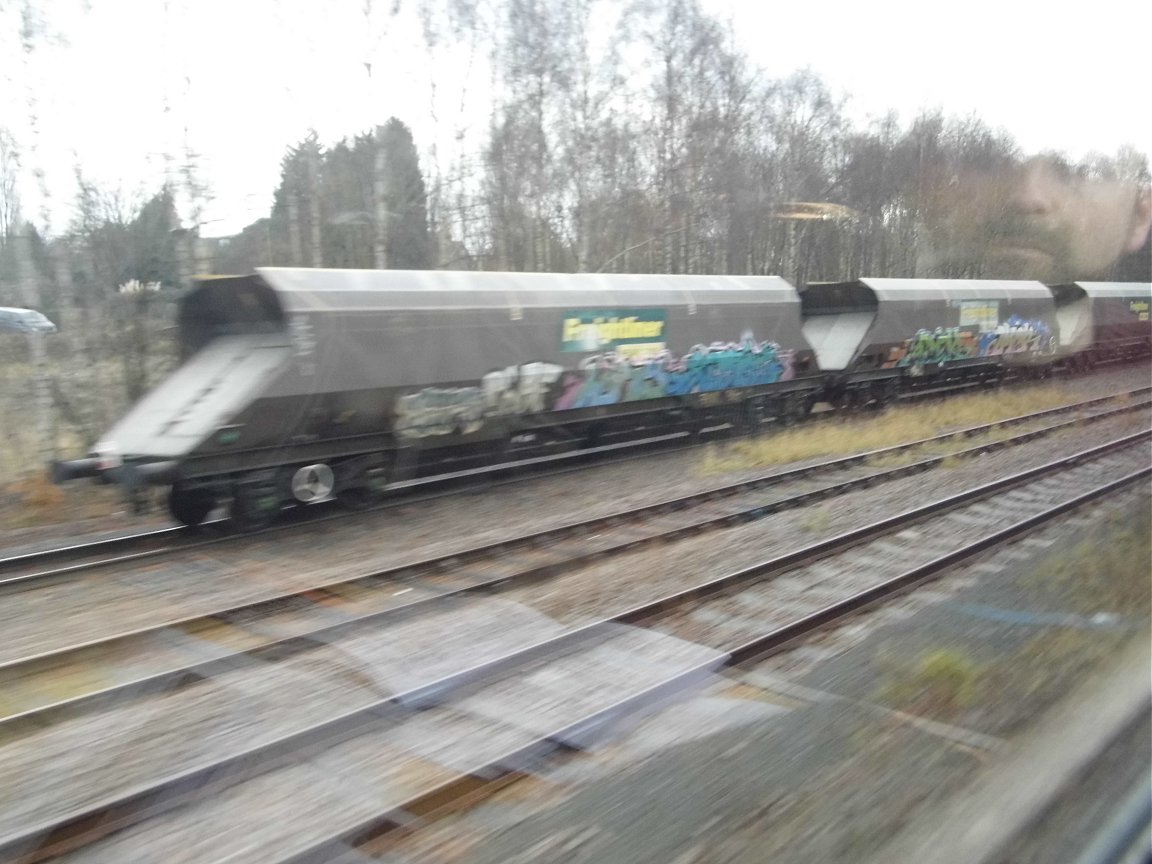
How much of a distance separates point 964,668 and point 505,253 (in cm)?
1554

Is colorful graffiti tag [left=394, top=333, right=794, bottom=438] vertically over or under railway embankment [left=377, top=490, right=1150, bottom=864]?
over

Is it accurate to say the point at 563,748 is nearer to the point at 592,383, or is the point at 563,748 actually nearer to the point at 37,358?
the point at 592,383

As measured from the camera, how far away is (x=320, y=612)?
708 cm

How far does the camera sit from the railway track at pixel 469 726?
376cm

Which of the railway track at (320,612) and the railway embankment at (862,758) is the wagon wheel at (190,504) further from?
the railway embankment at (862,758)

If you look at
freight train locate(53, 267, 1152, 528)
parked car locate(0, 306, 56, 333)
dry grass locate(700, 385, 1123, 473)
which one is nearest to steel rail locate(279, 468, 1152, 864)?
freight train locate(53, 267, 1152, 528)

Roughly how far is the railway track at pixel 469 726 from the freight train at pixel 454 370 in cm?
516

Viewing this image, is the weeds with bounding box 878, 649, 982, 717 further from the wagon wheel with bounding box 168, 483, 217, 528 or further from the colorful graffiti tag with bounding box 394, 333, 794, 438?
the colorful graffiti tag with bounding box 394, 333, 794, 438

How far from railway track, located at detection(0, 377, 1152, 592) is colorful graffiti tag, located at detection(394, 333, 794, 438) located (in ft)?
3.11

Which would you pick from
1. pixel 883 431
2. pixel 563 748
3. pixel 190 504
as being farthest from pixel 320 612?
pixel 883 431

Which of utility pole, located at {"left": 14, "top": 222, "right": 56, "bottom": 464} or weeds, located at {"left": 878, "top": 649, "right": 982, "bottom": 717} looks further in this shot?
A: utility pole, located at {"left": 14, "top": 222, "right": 56, "bottom": 464}

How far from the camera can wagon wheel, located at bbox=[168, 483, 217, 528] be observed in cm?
990

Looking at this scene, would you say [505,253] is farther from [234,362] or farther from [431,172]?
[234,362]

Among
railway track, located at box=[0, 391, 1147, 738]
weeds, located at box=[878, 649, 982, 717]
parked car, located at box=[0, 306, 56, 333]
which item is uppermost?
parked car, located at box=[0, 306, 56, 333]
